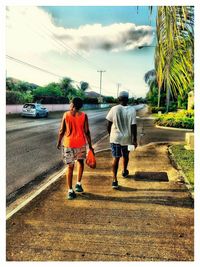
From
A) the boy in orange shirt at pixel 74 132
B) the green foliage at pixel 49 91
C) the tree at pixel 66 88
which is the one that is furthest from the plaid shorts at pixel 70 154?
the tree at pixel 66 88

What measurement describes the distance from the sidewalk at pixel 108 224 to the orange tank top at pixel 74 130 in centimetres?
83

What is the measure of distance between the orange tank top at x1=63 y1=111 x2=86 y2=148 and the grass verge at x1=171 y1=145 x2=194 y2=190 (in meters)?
2.15

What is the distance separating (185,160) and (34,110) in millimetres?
18159

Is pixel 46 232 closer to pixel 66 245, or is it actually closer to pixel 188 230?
pixel 66 245

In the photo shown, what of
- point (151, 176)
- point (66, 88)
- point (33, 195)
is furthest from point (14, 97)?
point (33, 195)

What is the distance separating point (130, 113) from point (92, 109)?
3138 cm

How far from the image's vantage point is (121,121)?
6.26 meters

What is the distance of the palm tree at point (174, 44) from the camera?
15.8 ft

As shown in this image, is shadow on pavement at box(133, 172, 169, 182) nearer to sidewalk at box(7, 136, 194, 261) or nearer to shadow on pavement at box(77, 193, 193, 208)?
sidewalk at box(7, 136, 194, 261)

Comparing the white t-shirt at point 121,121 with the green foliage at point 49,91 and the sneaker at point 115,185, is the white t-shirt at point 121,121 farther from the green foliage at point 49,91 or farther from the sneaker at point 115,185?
the green foliage at point 49,91

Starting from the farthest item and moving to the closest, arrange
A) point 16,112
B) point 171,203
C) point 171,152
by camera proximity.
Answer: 1. point 16,112
2. point 171,152
3. point 171,203
